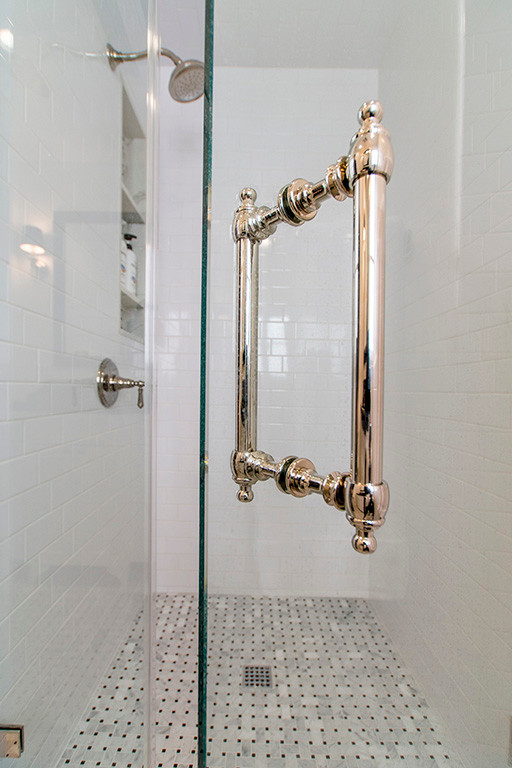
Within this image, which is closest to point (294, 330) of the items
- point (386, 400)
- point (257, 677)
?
point (386, 400)

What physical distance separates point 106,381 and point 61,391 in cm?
14

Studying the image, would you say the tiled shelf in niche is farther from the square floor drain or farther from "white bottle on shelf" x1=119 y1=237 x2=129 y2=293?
the square floor drain

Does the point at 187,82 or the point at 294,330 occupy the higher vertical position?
the point at 187,82

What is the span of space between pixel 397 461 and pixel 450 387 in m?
0.17

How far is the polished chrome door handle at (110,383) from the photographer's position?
85cm

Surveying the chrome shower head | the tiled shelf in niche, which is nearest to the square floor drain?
the tiled shelf in niche

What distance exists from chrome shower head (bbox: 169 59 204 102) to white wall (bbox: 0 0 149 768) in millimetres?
142

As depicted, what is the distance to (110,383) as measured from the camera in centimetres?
88

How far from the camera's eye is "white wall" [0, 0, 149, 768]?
61 cm

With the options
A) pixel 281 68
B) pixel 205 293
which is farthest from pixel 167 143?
pixel 205 293

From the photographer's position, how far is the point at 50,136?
697mm

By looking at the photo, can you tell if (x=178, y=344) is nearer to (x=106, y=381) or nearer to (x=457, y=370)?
(x=106, y=381)

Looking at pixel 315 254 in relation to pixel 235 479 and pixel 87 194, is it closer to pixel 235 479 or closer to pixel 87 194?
pixel 235 479

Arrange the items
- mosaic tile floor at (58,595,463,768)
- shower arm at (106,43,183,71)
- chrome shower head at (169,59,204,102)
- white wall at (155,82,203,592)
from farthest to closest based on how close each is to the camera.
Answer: white wall at (155,82,203,592) → shower arm at (106,43,183,71) → chrome shower head at (169,59,204,102) → mosaic tile floor at (58,595,463,768)
